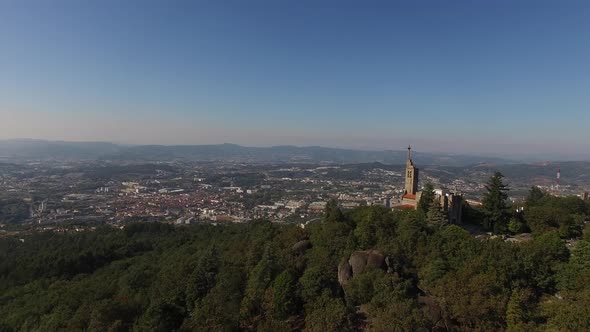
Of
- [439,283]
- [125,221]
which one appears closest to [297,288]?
[439,283]

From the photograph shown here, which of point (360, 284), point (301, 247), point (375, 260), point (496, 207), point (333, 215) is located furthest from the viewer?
point (333, 215)

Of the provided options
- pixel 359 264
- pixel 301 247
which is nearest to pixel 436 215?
pixel 359 264

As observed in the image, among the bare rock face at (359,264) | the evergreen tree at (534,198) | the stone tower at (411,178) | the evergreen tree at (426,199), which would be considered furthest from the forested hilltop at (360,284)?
the stone tower at (411,178)

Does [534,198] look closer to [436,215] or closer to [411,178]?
[411,178]

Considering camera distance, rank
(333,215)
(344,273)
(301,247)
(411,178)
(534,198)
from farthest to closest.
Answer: (534,198) < (411,178) < (333,215) < (301,247) < (344,273)

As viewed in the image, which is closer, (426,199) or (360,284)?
(360,284)

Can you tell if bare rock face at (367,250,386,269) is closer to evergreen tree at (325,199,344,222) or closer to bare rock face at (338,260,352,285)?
bare rock face at (338,260,352,285)

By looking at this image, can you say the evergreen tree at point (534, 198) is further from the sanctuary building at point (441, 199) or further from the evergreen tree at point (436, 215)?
the evergreen tree at point (436, 215)
